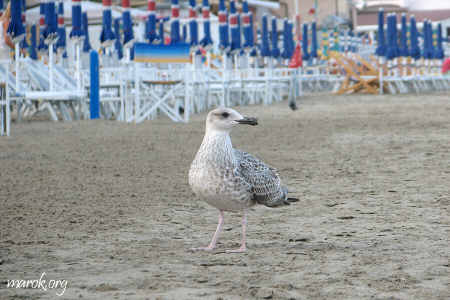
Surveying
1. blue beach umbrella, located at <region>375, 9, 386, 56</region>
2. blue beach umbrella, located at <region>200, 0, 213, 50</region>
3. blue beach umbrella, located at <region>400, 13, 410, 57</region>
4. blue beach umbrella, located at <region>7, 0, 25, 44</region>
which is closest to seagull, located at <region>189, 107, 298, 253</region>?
blue beach umbrella, located at <region>7, 0, 25, 44</region>

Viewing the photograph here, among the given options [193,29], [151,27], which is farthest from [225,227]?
[193,29]

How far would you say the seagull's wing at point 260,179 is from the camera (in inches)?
149

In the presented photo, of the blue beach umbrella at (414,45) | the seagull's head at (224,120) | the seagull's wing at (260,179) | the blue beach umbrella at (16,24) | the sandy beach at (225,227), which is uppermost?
the blue beach umbrella at (414,45)

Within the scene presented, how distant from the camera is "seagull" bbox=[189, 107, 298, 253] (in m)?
3.64

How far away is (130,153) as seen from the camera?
844cm

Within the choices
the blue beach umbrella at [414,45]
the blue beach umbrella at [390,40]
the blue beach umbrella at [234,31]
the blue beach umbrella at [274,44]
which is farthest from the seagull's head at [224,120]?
the blue beach umbrella at [414,45]

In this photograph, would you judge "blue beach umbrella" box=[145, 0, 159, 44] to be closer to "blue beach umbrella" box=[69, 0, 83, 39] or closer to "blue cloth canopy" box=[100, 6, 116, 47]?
"blue cloth canopy" box=[100, 6, 116, 47]

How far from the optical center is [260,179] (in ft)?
12.5

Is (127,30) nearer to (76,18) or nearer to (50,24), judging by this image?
(76,18)

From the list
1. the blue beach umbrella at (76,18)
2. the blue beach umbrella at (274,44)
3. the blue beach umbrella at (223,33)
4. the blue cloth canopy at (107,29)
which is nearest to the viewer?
the blue beach umbrella at (76,18)

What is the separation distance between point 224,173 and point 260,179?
0.24m

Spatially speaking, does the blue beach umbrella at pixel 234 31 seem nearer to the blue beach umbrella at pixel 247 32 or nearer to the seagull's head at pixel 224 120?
the blue beach umbrella at pixel 247 32

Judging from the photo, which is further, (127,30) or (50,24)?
(127,30)

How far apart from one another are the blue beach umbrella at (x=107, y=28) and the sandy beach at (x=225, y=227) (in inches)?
197
